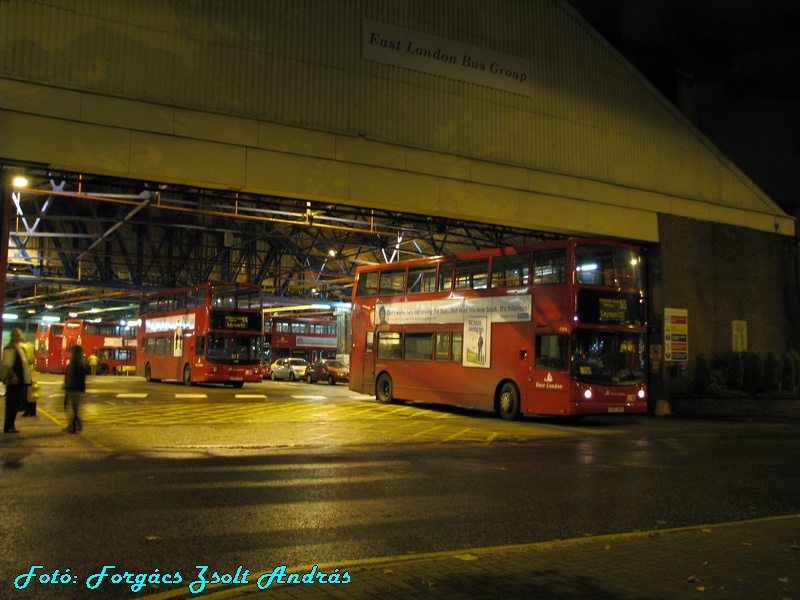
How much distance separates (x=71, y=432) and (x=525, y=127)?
14995mm

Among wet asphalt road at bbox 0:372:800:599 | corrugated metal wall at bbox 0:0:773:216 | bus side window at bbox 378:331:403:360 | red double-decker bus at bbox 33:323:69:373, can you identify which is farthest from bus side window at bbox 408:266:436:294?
red double-decker bus at bbox 33:323:69:373

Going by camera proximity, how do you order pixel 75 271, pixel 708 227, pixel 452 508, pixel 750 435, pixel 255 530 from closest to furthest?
pixel 255 530, pixel 452 508, pixel 750 435, pixel 708 227, pixel 75 271

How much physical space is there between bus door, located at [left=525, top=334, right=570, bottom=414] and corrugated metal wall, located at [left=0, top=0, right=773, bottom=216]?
5.91m

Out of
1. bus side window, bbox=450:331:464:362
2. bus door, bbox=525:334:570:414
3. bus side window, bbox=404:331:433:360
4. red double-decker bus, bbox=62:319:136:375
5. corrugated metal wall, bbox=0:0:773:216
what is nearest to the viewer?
corrugated metal wall, bbox=0:0:773:216

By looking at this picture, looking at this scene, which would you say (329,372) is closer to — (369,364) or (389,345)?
(369,364)

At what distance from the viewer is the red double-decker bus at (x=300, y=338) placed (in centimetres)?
5469

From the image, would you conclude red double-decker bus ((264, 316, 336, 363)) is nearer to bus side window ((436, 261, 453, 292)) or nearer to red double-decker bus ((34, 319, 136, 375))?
red double-decker bus ((34, 319, 136, 375))

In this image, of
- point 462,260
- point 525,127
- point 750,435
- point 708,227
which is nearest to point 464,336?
point 462,260

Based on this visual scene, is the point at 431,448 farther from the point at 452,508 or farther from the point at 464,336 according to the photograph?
the point at 464,336

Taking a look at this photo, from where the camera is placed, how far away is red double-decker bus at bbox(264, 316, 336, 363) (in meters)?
54.7

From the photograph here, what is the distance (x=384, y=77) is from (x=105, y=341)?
39.9 meters

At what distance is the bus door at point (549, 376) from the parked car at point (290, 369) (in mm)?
30270

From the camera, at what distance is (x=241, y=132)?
17.7 meters

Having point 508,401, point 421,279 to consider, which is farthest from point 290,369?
point 508,401
